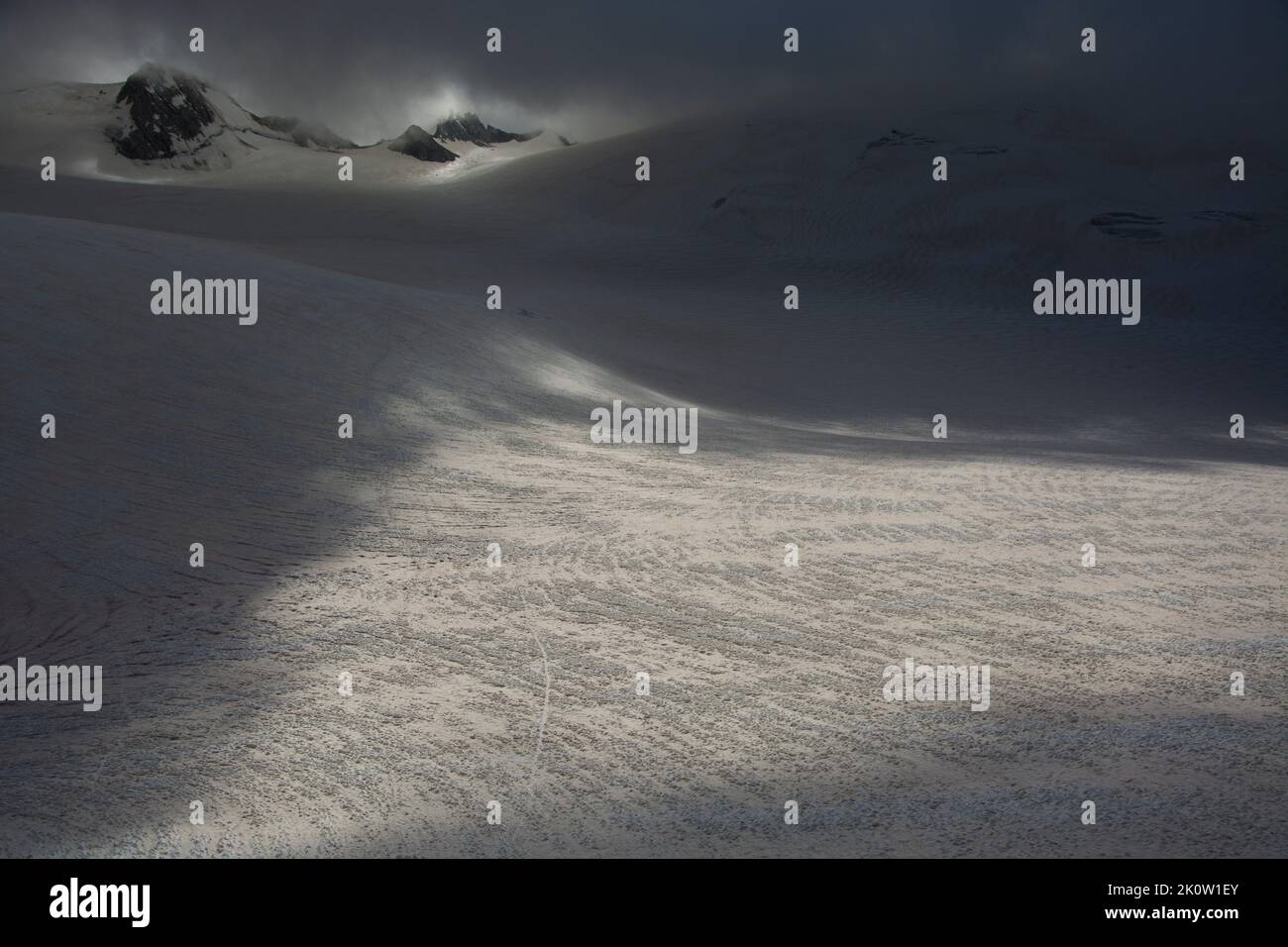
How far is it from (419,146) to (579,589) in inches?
3662

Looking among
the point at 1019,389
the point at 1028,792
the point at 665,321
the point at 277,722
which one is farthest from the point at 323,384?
the point at 1019,389

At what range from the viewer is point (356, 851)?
2.98 metres

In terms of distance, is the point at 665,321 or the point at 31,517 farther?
the point at 665,321

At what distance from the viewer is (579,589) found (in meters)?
5.37

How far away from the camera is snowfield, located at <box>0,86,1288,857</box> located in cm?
324

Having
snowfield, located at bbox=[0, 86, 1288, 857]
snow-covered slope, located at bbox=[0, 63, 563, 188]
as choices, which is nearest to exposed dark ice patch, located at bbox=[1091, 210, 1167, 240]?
snowfield, located at bbox=[0, 86, 1288, 857]

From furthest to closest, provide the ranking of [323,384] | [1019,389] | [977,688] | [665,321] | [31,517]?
[665,321], [1019,389], [323,384], [31,517], [977,688]

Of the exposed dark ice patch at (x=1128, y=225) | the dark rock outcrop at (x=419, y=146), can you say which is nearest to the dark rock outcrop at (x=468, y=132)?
the dark rock outcrop at (x=419, y=146)

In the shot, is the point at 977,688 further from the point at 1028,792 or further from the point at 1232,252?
the point at 1232,252

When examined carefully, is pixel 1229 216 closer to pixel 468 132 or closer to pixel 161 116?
pixel 161 116

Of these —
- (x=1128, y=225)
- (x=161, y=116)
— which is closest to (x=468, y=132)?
(x=161, y=116)

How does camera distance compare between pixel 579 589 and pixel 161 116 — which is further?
pixel 161 116

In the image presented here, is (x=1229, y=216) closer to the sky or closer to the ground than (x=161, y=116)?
closer to the ground

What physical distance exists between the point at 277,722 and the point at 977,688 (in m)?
2.79
